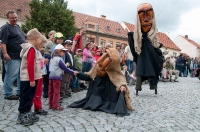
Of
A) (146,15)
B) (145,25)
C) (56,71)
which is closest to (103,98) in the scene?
(56,71)

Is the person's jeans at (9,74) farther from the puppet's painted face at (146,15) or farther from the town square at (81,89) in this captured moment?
the puppet's painted face at (146,15)

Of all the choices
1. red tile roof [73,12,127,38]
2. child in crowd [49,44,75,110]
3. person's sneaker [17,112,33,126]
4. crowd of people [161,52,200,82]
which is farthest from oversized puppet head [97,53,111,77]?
red tile roof [73,12,127,38]

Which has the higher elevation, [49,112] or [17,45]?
[17,45]

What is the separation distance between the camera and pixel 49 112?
182 inches

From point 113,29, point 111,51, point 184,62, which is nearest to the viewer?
point 111,51

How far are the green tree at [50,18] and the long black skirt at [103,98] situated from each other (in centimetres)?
2255

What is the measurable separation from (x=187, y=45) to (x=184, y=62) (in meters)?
43.4

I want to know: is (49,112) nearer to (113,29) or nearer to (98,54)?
(98,54)

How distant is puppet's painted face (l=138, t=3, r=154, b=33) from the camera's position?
246 inches

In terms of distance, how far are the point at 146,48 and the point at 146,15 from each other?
102 cm

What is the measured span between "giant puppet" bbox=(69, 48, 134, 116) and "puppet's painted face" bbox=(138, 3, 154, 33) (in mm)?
1896

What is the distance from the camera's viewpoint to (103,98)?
5105 mm

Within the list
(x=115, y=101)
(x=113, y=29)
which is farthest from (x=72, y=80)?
(x=113, y=29)

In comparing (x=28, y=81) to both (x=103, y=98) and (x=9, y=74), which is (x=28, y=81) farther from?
(x=9, y=74)
